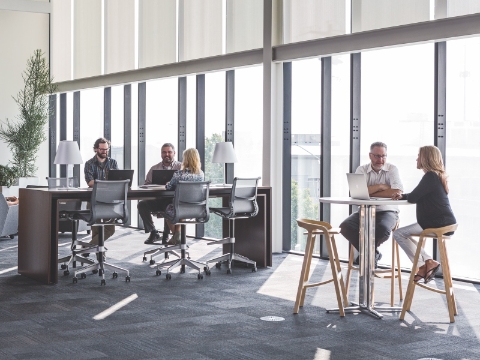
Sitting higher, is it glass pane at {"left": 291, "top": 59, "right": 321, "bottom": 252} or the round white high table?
glass pane at {"left": 291, "top": 59, "right": 321, "bottom": 252}

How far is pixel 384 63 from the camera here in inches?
343

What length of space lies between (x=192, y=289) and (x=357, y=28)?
3.77 meters

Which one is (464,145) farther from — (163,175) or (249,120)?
(249,120)

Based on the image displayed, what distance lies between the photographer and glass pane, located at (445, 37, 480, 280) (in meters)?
7.79

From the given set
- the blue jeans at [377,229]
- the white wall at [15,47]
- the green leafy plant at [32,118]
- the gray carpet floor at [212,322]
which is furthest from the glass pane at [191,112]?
the blue jeans at [377,229]

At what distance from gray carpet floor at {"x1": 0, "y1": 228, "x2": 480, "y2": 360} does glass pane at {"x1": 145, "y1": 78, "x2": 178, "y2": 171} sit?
15.4ft

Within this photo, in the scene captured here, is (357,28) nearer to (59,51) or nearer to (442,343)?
(442,343)

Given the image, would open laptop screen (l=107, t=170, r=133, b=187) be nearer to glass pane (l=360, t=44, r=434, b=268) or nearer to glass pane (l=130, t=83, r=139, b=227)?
glass pane (l=360, t=44, r=434, b=268)

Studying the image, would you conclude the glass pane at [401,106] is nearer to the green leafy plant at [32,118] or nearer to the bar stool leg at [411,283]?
the bar stool leg at [411,283]

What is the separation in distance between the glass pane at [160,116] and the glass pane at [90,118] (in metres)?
1.74

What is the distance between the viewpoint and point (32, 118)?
1452cm

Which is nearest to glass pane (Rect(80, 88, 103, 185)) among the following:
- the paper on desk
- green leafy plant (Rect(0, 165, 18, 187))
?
green leafy plant (Rect(0, 165, 18, 187))

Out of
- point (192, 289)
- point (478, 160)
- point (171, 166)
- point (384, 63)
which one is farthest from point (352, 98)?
point (192, 289)

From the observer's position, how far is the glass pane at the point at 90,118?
46.4 feet
